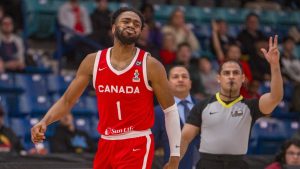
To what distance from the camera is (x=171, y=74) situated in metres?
Result: 7.29

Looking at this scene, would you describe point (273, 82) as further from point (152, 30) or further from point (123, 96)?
point (152, 30)

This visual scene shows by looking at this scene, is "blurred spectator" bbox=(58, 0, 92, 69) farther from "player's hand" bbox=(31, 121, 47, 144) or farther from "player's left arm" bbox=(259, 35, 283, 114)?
"player's hand" bbox=(31, 121, 47, 144)

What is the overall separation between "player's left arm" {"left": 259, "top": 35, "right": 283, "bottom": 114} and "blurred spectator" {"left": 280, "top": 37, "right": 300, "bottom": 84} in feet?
25.2

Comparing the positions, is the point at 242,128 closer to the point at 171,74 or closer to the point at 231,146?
the point at 231,146

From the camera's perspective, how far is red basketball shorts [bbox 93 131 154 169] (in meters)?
5.19

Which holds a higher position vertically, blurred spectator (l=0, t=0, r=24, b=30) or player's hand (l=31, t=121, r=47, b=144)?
blurred spectator (l=0, t=0, r=24, b=30)

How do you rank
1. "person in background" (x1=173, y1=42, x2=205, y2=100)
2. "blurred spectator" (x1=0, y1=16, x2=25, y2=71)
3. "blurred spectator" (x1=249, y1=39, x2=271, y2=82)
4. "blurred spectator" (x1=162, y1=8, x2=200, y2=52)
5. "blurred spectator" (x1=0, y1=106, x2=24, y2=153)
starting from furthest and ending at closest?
"blurred spectator" (x1=249, y1=39, x2=271, y2=82), "blurred spectator" (x1=162, y1=8, x2=200, y2=52), "person in background" (x1=173, y1=42, x2=205, y2=100), "blurred spectator" (x1=0, y1=16, x2=25, y2=71), "blurred spectator" (x1=0, y1=106, x2=24, y2=153)

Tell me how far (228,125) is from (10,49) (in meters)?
6.08

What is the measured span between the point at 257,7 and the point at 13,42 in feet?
20.8

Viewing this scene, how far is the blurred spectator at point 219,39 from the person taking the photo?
12820 millimetres

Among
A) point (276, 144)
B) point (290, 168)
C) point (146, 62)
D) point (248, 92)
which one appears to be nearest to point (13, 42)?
Answer: point (248, 92)

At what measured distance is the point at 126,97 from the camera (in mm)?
5254

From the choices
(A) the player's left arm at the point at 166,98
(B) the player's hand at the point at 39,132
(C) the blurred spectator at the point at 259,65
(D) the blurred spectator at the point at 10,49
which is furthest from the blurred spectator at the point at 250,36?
(B) the player's hand at the point at 39,132

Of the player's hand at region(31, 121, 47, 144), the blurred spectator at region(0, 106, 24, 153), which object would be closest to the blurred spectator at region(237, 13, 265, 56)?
the blurred spectator at region(0, 106, 24, 153)
